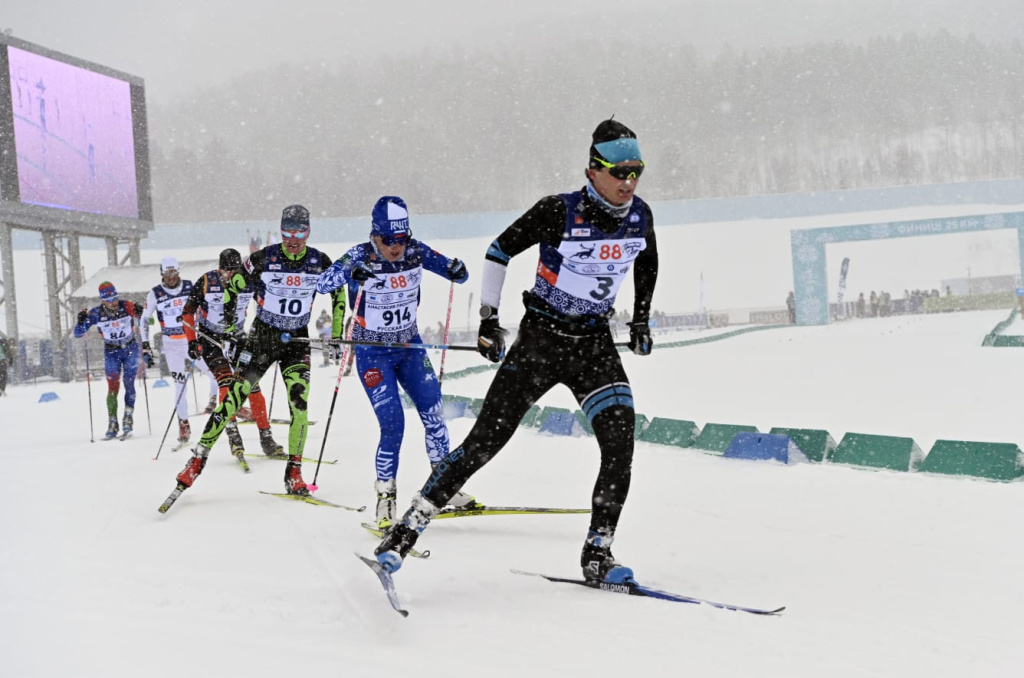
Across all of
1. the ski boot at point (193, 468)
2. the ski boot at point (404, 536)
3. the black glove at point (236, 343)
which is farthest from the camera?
the black glove at point (236, 343)

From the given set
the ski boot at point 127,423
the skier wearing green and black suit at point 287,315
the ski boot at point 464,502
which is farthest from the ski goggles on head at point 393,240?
the ski boot at point 127,423

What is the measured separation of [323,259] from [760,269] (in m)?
65.8

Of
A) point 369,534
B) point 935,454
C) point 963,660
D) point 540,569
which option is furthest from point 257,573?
point 935,454

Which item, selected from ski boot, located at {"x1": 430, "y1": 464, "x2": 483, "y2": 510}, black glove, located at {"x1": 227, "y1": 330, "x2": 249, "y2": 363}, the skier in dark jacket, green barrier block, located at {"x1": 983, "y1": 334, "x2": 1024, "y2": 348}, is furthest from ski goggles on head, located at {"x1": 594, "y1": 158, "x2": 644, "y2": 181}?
green barrier block, located at {"x1": 983, "y1": 334, "x2": 1024, "y2": 348}

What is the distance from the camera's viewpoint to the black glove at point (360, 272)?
6.02 m

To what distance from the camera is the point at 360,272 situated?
A: 19.7 feet

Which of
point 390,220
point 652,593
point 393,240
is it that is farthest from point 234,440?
point 652,593

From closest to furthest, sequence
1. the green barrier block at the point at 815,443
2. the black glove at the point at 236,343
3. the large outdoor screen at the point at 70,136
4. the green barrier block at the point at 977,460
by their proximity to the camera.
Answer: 1. the green barrier block at the point at 977,460
2. the green barrier block at the point at 815,443
3. the black glove at the point at 236,343
4. the large outdoor screen at the point at 70,136

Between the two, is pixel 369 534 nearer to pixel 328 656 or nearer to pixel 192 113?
pixel 328 656

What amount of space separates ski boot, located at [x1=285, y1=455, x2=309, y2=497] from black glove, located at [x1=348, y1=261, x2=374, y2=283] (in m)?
2.00

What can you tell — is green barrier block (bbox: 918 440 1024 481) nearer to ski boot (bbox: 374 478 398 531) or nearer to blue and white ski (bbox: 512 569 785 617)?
blue and white ski (bbox: 512 569 785 617)

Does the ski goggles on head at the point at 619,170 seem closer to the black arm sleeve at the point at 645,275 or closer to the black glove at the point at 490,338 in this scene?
the black arm sleeve at the point at 645,275

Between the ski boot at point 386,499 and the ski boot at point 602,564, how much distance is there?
1934 millimetres

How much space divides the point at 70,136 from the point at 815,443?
35.4 metres
